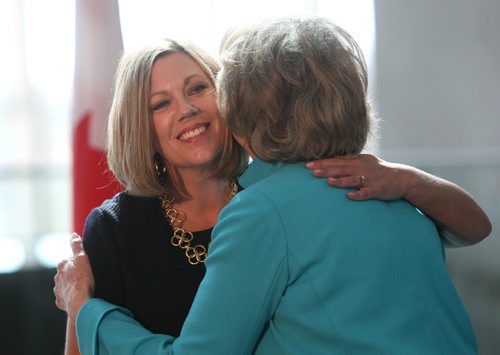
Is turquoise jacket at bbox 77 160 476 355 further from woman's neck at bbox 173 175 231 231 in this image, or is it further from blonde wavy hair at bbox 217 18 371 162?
woman's neck at bbox 173 175 231 231

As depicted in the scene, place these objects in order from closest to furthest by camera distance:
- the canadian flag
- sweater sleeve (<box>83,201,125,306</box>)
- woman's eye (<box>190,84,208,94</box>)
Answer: sweater sleeve (<box>83,201,125,306</box>), woman's eye (<box>190,84,208,94</box>), the canadian flag

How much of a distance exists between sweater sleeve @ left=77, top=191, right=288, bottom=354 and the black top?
430 mm

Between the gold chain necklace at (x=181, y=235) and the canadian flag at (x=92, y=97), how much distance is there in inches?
16.7

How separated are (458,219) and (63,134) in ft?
4.99

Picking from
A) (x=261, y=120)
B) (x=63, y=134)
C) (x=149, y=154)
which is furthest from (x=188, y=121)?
(x=63, y=134)

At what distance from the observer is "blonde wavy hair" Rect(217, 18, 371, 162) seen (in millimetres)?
1188

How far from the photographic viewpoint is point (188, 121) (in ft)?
5.36

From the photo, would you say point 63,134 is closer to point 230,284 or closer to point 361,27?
point 361,27

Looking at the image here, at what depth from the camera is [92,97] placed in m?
2.21

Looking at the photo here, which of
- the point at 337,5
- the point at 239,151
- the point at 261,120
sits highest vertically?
the point at 337,5

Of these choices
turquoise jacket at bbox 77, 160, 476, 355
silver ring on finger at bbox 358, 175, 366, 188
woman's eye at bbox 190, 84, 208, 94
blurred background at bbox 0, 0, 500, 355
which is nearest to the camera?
turquoise jacket at bbox 77, 160, 476, 355

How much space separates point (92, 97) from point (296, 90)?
Answer: 1170 millimetres

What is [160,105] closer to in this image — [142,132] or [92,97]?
[142,132]

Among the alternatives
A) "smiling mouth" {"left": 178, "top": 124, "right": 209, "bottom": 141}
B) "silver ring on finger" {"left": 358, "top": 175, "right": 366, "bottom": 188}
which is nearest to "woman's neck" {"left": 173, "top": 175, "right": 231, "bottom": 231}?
"smiling mouth" {"left": 178, "top": 124, "right": 209, "bottom": 141}
